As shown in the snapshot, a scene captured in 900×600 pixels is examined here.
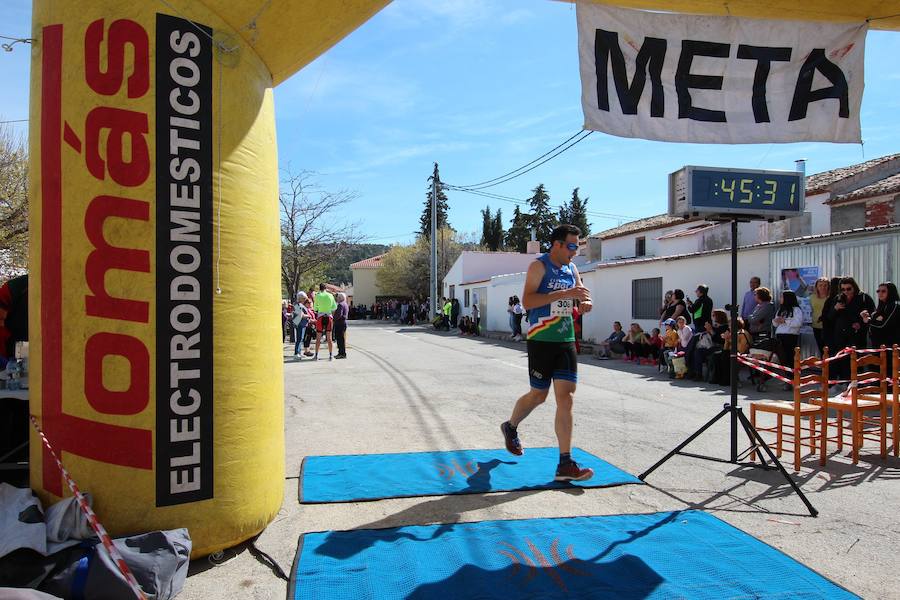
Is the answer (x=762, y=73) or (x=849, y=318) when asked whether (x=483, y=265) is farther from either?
(x=762, y=73)

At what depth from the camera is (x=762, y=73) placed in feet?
15.9

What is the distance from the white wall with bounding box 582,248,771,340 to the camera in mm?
14562

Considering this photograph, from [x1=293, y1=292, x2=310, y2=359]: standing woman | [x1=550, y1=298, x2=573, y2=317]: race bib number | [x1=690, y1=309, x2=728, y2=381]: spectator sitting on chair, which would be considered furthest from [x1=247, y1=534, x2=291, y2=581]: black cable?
[x1=293, y1=292, x2=310, y2=359]: standing woman

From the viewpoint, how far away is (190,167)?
127 inches

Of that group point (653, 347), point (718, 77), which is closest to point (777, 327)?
point (653, 347)

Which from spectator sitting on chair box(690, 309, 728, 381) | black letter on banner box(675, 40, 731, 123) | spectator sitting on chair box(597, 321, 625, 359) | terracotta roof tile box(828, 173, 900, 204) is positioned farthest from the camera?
terracotta roof tile box(828, 173, 900, 204)

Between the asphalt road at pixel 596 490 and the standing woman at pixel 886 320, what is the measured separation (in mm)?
1774

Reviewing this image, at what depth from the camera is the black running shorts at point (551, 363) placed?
15.8ft

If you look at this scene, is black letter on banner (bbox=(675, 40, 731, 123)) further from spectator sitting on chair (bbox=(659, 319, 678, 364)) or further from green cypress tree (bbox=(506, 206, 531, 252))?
green cypress tree (bbox=(506, 206, 531, 252))

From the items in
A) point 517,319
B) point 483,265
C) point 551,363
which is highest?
point 483,265

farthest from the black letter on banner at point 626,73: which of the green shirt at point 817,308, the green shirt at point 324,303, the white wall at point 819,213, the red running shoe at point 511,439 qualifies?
the white wall at point 819,213

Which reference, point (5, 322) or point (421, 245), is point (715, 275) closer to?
point (5, 322)

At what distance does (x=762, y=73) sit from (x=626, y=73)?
1.13 meters

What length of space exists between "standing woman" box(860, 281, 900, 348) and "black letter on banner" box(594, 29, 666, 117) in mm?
7173
